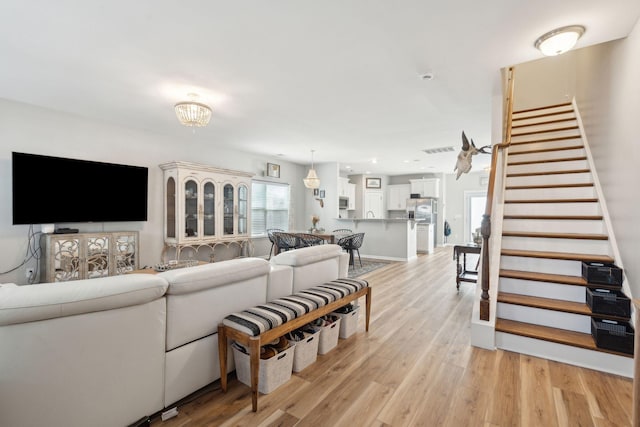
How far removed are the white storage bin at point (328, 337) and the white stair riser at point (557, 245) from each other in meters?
2.18

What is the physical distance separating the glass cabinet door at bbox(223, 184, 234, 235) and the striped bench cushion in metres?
3.58

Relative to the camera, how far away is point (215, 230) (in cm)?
549

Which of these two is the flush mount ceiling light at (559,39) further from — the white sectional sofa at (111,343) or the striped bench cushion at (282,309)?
the white sectional sofa at (111,343)

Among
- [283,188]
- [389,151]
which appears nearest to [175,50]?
[389,151]

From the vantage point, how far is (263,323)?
1826 mm

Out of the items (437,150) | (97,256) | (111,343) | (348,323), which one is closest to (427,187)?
(437,150)

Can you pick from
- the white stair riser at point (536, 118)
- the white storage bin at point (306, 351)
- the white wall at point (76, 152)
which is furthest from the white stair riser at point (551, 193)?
the white wall at point (76, 152)

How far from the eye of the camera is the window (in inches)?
278

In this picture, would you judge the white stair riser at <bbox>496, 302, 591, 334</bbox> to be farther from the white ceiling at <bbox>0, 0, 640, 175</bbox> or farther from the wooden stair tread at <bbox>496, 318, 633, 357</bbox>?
the white ceiling at <bbox>0, 0, 640, 175</bbox>

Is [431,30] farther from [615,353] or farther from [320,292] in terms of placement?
[615,353]

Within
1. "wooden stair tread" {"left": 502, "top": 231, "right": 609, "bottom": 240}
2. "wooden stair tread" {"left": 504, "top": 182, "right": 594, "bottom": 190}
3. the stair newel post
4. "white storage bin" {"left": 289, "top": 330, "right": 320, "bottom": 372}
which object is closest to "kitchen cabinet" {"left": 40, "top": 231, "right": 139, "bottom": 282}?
"white storage bin" {"left": 289, "top": 330, "right": 320, "bottom": 372}

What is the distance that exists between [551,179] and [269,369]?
4.06 meters

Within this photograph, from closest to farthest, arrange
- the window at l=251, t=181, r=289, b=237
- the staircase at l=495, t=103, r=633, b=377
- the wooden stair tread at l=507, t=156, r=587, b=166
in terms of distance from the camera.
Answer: the staircase at l=495, t=103, r=633, b=377 → the wooden stair tread at l=507, t=156, r=587, b=166 → the window at l=251, t=181, r=289, b=237

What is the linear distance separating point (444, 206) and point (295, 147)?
6408mm
